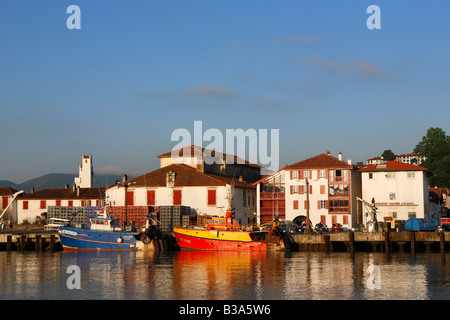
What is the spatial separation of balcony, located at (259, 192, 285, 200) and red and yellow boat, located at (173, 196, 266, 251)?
2296 cm

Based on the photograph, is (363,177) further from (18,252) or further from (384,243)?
(18,252)

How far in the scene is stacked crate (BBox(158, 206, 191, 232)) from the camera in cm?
8262

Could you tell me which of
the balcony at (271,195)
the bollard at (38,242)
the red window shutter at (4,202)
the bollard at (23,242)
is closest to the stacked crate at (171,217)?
the balcony at (271,195)

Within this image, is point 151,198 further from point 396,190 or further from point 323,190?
point 396,190

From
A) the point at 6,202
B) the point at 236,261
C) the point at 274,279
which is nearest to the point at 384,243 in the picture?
the point at 236,261

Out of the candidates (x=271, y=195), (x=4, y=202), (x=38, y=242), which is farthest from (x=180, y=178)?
(x=4, y=202)

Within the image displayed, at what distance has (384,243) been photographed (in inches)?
2643

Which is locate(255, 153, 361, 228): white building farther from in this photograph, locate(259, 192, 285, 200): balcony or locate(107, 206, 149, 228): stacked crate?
locate(107, 206, 149, 228): stacked crate

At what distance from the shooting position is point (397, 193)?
284 feet

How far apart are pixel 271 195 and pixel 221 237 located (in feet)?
82.9

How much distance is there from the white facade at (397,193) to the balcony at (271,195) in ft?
39.5

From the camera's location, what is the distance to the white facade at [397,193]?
85.8 meters

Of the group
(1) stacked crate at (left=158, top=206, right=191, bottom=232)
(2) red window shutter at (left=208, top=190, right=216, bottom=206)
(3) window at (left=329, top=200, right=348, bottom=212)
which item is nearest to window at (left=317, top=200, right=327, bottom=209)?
(3) window at (left=329, top=200, right=348, bottom=212)
